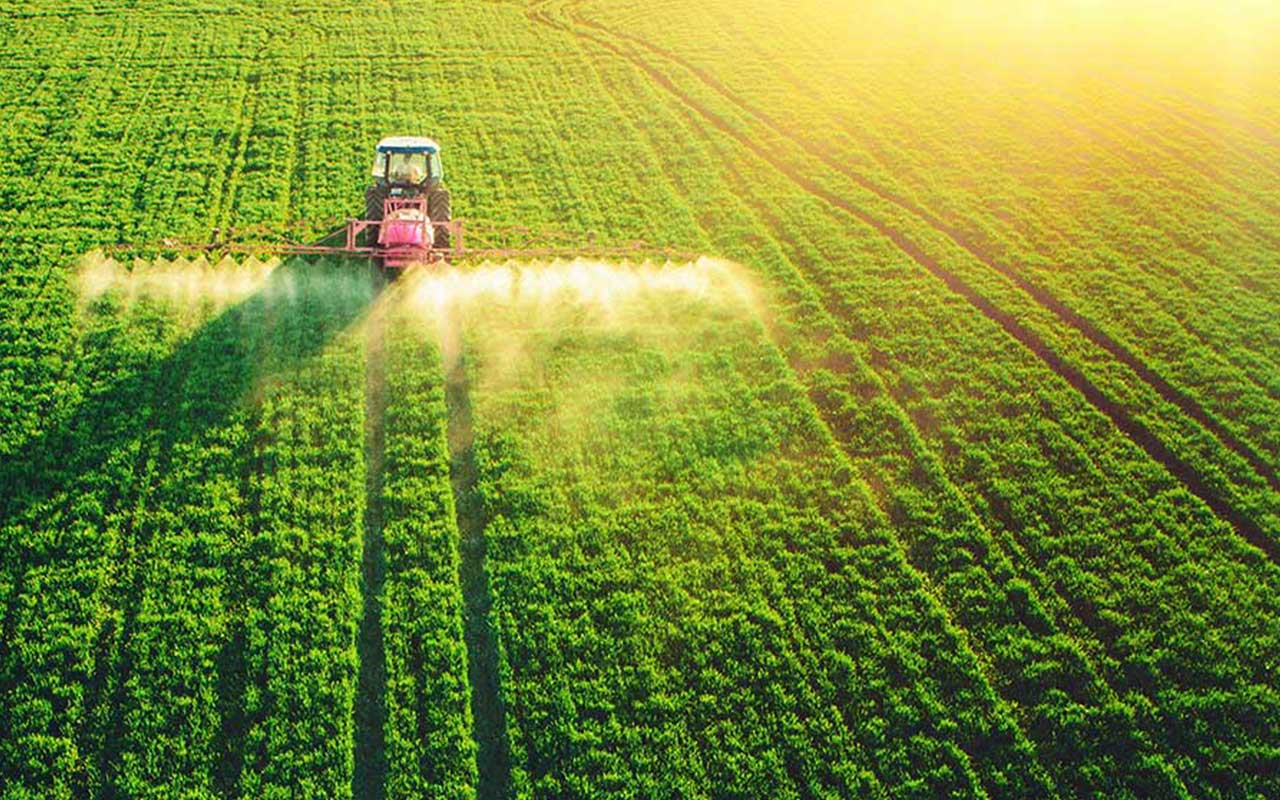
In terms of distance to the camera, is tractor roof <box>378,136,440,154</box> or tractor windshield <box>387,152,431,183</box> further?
tractor windshield <box>387,152,431,183</box>

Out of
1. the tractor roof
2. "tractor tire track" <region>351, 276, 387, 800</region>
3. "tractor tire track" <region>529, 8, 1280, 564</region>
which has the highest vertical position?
the tractor roof

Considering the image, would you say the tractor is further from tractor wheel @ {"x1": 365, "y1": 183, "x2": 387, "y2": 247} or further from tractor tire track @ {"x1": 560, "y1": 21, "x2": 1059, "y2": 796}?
tractor tire track @ {"x1": 560, "y1": 21, "x2": 1059, "y2": 796}

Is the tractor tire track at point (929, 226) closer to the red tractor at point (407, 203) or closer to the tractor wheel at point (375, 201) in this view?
the red tractor at point (407, 203)

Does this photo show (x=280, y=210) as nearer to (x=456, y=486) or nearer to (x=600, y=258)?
(x=600, y=258)

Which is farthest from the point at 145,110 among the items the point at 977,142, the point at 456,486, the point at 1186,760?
the point at 1186,760

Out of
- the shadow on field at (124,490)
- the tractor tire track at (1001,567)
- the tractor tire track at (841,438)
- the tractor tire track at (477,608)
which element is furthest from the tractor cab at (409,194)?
the tractor tire track at (1001,567)

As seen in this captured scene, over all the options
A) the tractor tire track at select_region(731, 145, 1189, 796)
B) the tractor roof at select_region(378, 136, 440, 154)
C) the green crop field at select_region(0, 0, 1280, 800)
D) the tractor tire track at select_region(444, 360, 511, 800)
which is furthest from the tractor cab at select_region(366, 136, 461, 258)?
the tractor tire track at select_region(731, 145, 1189, 796)
